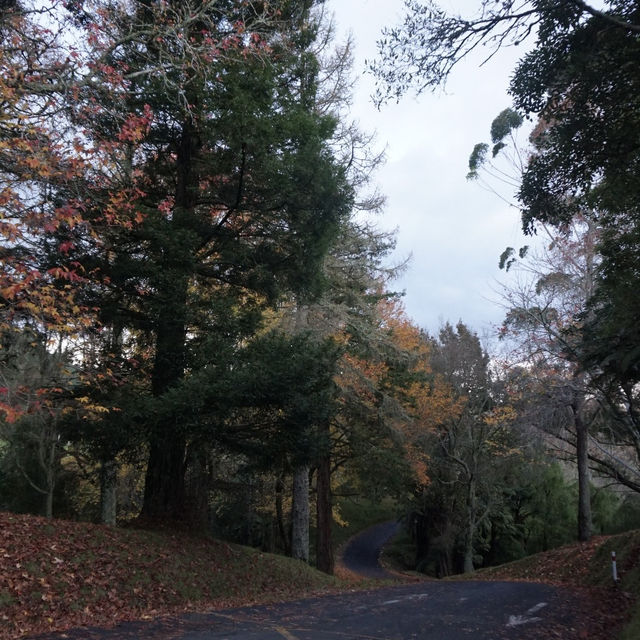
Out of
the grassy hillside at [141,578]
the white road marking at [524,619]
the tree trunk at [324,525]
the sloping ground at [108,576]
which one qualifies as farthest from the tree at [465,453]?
the white road marking at [524,619]

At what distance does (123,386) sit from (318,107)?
1100 cm

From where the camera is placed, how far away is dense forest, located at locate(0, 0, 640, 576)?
8.42 meters

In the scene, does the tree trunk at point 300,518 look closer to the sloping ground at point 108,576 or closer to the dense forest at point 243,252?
the dense forest at point 243,252

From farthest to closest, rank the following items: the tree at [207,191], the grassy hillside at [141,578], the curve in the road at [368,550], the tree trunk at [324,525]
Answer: the curve in the road at [368,550] → the tree trunk at [324,525] → the tree at [207,191] → the grassy hillside at [141,578]

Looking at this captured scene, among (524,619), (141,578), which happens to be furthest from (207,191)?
(524,619)

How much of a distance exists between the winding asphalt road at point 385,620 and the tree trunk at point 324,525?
6630mm

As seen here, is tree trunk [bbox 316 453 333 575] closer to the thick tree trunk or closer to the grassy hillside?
the grassy hillside

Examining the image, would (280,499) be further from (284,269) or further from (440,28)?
(440,28)

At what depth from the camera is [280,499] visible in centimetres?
2577

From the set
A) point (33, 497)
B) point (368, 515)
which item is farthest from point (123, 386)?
point (368, 515)

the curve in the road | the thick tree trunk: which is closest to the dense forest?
the thick tree trunk

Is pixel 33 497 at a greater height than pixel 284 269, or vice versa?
pixel 284 269

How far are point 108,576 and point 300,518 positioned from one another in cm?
1006

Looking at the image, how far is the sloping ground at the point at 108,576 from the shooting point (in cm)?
791
